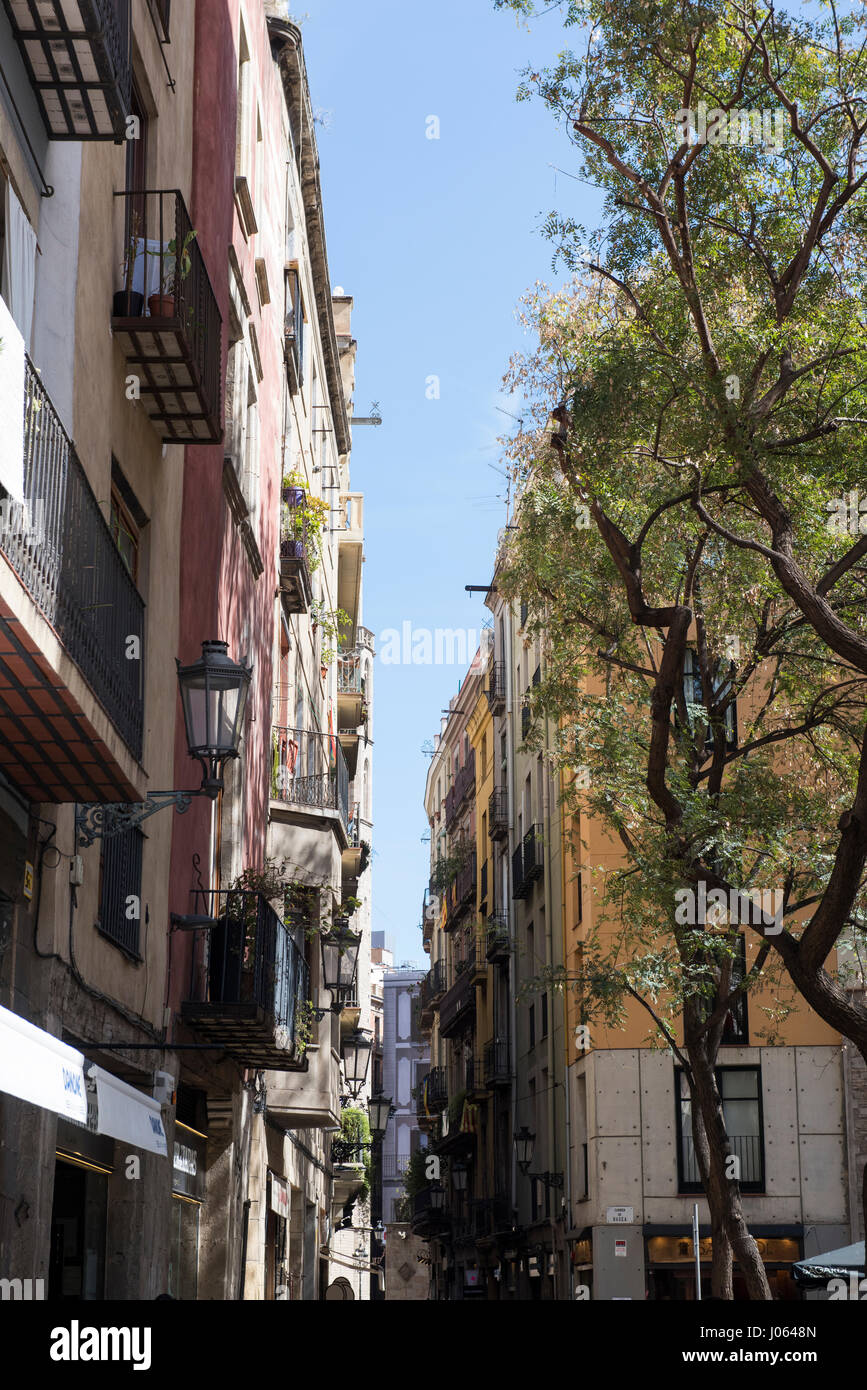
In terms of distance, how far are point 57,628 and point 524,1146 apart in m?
33.0

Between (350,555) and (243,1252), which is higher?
(350,555)

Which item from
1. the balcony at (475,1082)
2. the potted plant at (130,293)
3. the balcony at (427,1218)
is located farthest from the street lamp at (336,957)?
the balcony at (427,1218)

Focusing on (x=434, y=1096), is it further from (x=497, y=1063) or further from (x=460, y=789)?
(x=497, y=1063)

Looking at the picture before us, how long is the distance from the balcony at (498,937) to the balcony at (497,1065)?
239 centimetres

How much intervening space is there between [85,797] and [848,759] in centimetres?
1260

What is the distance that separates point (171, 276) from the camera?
11844 mm

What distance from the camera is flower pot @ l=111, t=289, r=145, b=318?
11430mm

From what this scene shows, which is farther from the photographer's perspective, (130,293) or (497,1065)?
(497,1065)

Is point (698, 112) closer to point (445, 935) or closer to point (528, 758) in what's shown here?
point (528, 758)

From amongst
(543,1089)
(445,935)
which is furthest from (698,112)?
(445,935)

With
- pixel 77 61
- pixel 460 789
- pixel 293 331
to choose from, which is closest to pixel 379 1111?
pixel 293 331

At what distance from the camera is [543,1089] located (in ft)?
125

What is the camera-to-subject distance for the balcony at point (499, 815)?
46.7m

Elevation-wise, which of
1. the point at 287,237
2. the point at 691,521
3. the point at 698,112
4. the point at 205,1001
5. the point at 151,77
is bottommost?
the point at 205,1001
